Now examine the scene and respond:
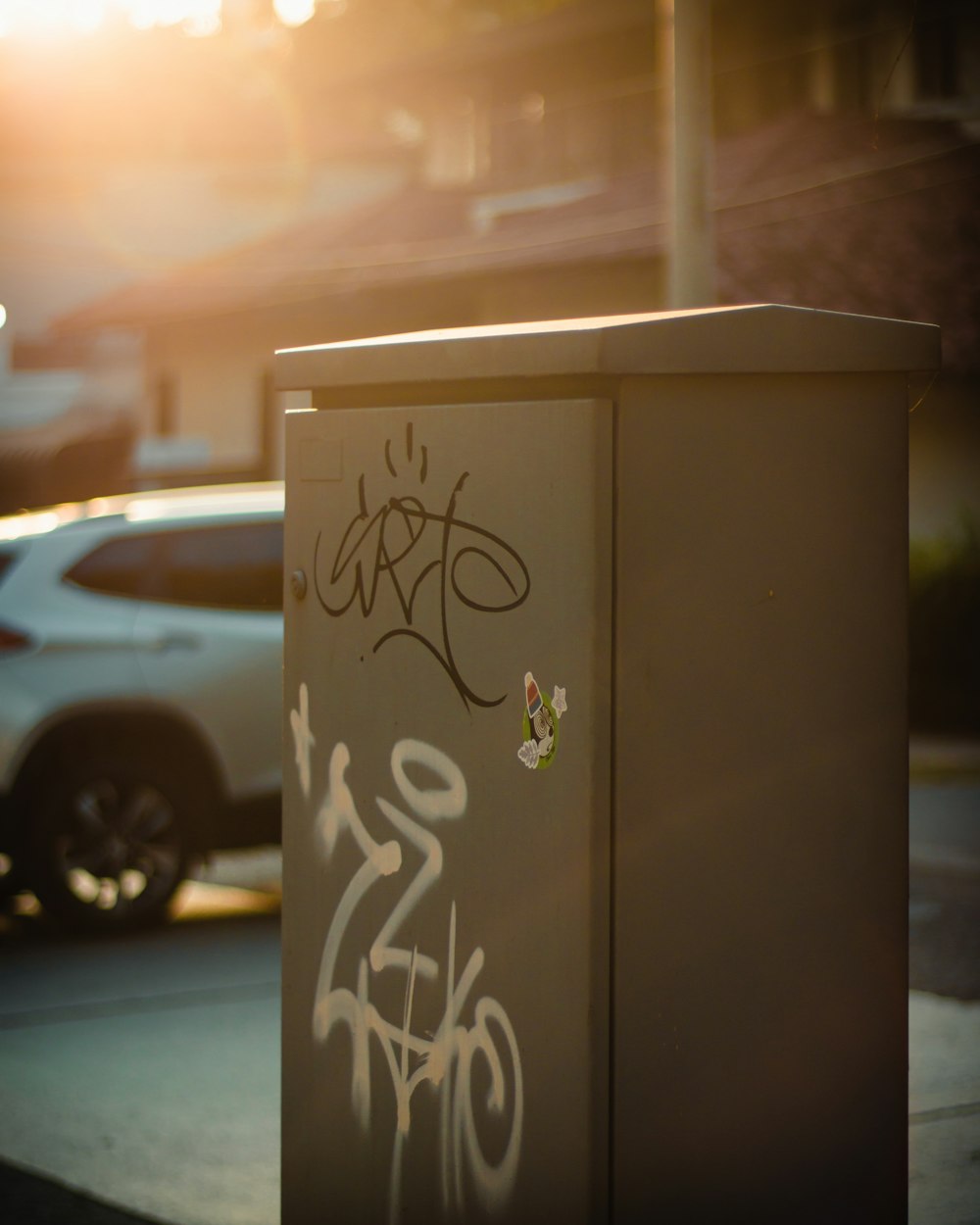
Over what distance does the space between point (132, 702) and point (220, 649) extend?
45 centimetres

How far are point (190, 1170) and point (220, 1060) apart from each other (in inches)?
42.6

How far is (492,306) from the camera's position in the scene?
2102 cm

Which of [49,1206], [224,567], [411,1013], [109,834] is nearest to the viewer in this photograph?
[411,1013]

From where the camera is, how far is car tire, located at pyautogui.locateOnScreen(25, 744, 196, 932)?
786cm

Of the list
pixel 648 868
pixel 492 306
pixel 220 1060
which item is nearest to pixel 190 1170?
pixel 220 1060

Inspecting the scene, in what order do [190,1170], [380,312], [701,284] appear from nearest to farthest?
[190,1170] → [701,284] → [380,312]

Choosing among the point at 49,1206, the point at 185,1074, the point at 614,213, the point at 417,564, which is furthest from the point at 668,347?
the point at 614,213

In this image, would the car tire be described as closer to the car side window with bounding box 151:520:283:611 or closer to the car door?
the car door

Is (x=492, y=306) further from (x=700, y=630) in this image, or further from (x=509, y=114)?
(x=700, y=630)

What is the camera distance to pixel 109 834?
801 cm

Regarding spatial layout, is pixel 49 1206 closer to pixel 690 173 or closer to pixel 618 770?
pixel 618 770

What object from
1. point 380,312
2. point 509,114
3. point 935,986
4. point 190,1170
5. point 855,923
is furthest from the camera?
point 509,114

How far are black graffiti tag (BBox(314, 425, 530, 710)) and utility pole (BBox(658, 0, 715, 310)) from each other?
5.25 m

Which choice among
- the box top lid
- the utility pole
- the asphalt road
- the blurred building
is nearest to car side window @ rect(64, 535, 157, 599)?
the asphalt road
